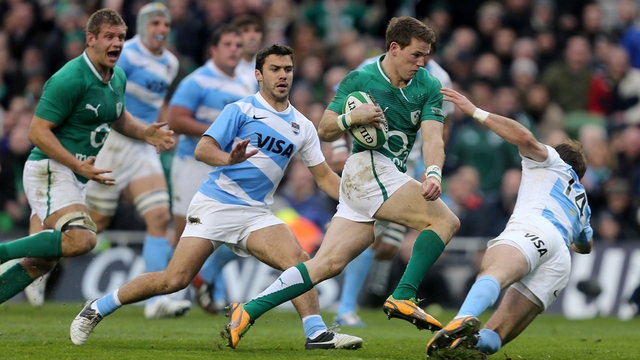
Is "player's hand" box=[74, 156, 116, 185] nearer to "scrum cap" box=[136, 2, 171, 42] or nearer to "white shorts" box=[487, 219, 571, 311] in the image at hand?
"white shorts" box=[487, 219, 571, 311]

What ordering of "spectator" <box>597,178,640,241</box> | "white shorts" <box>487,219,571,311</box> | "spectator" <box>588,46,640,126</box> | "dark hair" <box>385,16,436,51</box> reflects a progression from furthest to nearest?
1. "spectator" <box>588,46,640,126</box>
2. "spectator" <box>597,178,640,241</box>
3. "dark hair" <box>385,16,436,51</box>
4. "white shorts" <box>487,219,571,311</box>

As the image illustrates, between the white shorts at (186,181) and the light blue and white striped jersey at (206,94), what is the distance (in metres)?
0.17

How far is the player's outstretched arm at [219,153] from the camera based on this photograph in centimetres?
771

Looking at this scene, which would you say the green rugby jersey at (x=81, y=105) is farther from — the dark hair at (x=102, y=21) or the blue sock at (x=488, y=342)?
the blue sock at (x=488, y=342)

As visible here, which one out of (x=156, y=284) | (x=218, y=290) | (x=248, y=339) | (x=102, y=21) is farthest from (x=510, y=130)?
(x=218, y=290)

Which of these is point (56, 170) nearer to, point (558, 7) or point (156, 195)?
point (156, 195)

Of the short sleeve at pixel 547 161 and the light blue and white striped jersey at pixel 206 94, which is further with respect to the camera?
the light blue and white striped jersey at pixel 206 94

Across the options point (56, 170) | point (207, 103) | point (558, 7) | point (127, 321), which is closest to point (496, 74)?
point (558, 7)

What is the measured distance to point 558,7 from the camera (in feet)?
63.4

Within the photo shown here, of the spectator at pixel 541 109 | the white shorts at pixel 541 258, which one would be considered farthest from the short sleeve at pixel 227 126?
the spectator at pixel 541 109

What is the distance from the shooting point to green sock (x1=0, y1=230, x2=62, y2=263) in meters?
8.60

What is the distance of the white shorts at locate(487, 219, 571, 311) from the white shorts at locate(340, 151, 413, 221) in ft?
3.04

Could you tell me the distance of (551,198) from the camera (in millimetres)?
7879

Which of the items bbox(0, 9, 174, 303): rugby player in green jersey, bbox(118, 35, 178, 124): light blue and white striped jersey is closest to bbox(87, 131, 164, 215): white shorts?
bbox(118, 35, 178, 124): light blue and white striped jersey
